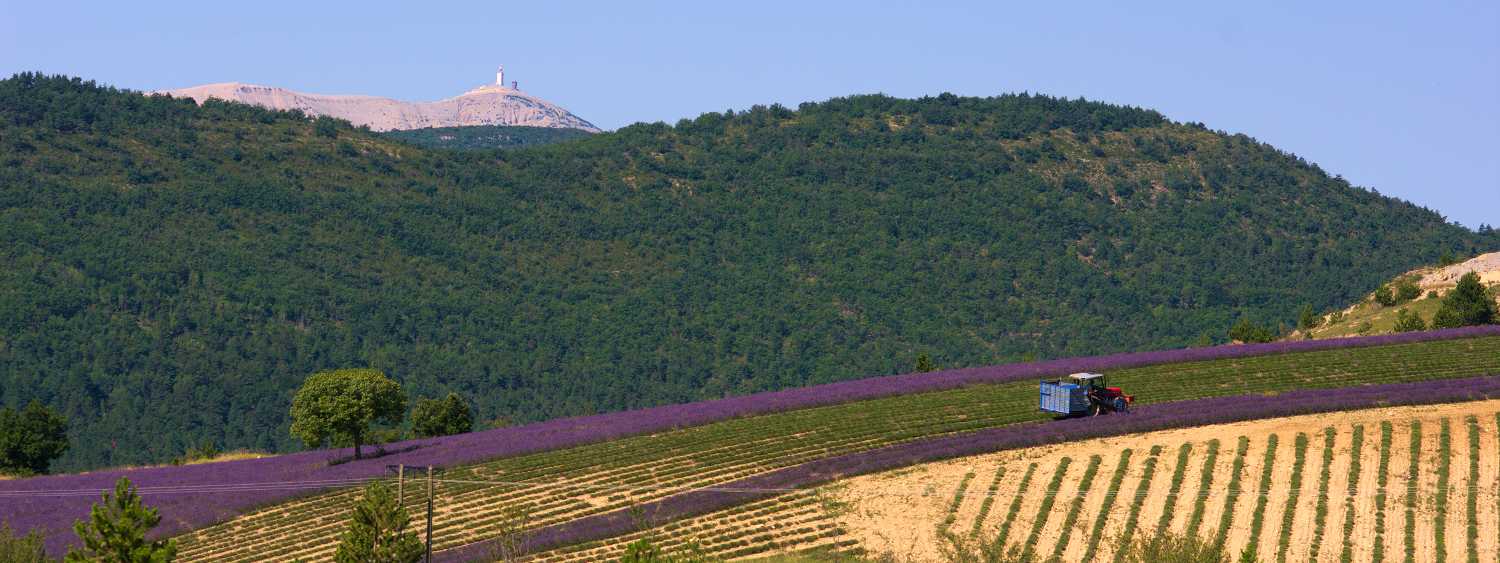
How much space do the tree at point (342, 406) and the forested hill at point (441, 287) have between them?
46.6m

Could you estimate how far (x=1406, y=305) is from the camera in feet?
339

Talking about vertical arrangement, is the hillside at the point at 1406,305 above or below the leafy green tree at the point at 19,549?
above

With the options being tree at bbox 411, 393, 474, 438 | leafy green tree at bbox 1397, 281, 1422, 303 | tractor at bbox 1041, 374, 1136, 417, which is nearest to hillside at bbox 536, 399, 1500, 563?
tractor at bbox 1041, 374, 1136, 417

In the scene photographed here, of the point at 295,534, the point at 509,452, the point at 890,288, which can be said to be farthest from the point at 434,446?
the point at 890,288

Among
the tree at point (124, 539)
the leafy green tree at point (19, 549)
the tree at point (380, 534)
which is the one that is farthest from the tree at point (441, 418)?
the tree at point (124, 539)

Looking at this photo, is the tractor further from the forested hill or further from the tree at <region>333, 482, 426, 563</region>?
the forested hill

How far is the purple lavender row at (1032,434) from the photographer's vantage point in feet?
184

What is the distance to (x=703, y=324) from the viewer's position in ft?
559

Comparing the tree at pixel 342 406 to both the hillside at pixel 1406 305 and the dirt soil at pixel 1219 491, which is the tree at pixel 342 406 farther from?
the hillside at pixel 1406 305

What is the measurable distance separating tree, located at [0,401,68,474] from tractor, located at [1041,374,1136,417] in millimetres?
47243

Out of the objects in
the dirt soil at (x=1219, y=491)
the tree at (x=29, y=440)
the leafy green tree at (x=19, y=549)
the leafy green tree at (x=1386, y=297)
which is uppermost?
the leafy green tree at (x=1386, y=297)

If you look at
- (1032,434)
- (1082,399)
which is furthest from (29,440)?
(1082,399)

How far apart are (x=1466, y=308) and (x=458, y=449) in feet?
173

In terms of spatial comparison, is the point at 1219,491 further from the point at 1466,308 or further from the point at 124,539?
the point at 1466,308
